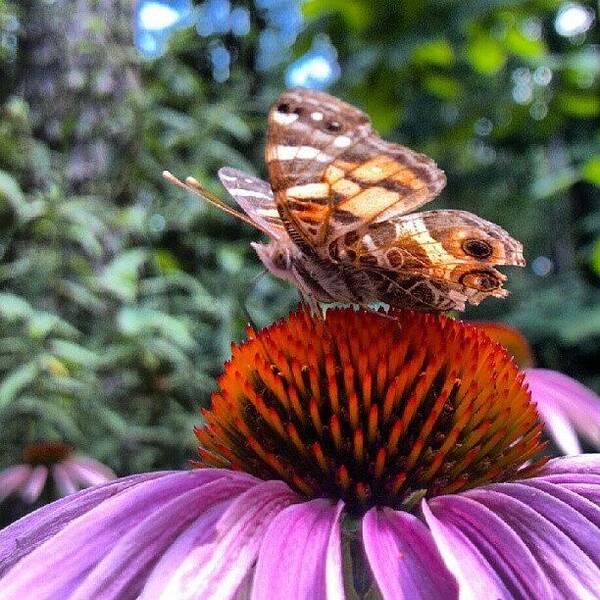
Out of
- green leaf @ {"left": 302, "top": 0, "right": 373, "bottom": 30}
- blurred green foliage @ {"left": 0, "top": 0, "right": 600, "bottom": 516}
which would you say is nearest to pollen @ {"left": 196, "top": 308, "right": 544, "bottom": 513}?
blurred green foliage @ {"left": 0, "top": 0, "right": 600, "bottom": 516}

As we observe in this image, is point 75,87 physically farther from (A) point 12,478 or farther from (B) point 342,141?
(B) point 342,141

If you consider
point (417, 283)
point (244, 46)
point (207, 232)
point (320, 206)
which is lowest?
point (417, 283)

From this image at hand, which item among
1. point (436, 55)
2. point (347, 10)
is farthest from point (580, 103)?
point (347, 10)

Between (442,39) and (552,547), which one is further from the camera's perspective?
(442,39)

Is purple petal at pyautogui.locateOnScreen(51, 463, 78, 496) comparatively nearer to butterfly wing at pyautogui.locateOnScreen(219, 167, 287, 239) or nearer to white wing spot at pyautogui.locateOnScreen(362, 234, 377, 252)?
butterfly wing at pyautogui.locateOnScreen(219, 167, 287, 239)

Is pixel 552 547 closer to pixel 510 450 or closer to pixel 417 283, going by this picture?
pixel 510 450

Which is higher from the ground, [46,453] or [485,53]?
[485,53]

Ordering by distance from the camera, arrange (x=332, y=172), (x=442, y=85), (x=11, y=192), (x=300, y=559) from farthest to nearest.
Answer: (x=442, y=85), (x=11, y=192), (x=332, y=172), (x=300, y=559)

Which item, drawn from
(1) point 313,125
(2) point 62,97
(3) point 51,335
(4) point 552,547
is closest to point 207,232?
(2) point 62,97
